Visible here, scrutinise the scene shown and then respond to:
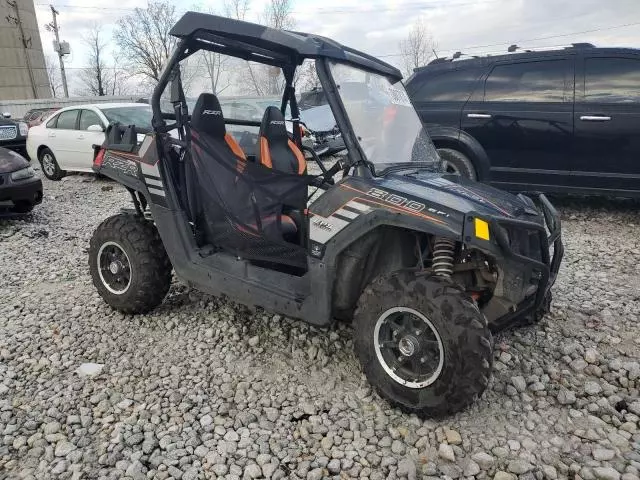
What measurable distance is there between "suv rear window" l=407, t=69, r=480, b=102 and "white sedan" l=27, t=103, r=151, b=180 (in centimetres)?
549

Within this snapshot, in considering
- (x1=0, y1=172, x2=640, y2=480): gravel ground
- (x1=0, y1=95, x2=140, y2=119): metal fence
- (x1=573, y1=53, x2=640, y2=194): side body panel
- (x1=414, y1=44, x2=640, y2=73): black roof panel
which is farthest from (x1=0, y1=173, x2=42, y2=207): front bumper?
(x1=0, y1=95, x2=140, y2=119): metal fence

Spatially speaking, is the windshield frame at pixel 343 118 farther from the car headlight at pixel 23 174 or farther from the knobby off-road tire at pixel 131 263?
the car headlight at pixel 23 174

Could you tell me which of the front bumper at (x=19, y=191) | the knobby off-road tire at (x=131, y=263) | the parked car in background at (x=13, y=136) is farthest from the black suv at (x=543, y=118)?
the parked car in background at (x=13, y=136)

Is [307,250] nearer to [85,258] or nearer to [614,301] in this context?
[614,301]

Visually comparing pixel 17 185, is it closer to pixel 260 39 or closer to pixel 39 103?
pixel 260 39

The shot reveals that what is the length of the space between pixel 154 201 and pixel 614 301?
3.70 m

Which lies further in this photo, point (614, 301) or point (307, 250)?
point (614, 301)

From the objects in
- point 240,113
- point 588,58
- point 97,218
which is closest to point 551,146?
point 588,58

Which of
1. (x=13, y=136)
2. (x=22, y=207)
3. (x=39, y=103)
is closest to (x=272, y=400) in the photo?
(x=22, y=207)

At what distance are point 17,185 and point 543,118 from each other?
6.70 metres

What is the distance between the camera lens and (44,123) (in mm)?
11523

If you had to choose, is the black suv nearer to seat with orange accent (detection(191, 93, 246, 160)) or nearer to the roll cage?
the roll cage

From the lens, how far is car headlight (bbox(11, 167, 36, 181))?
6.83 m

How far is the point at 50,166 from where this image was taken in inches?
447
